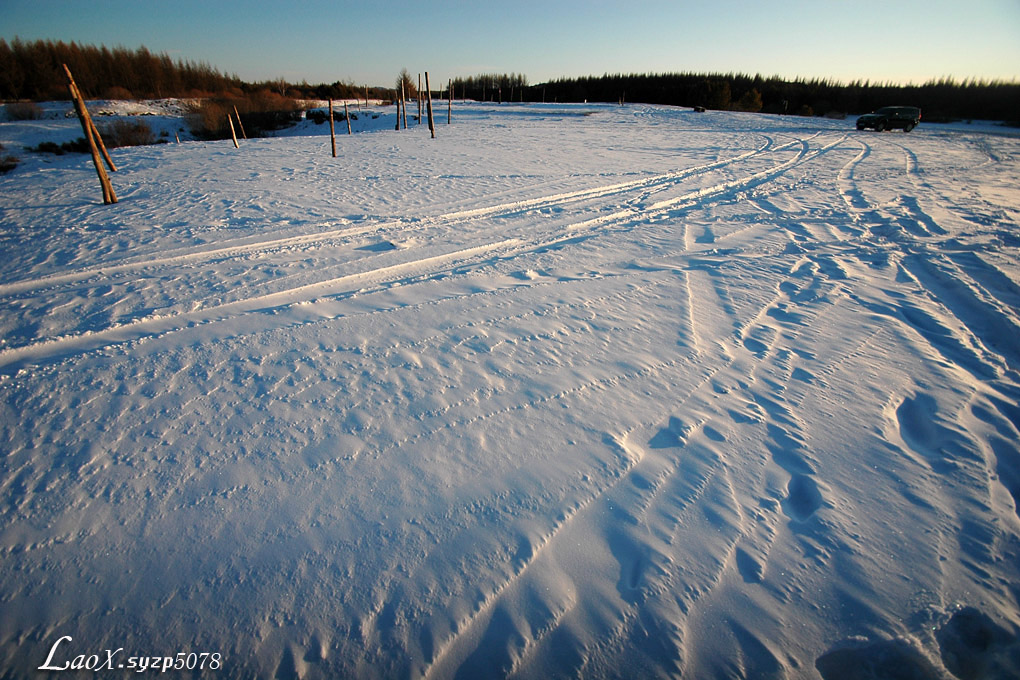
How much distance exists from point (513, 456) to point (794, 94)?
7109cm

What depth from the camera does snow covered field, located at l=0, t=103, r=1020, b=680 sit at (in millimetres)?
1662

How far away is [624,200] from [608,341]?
17.0ft

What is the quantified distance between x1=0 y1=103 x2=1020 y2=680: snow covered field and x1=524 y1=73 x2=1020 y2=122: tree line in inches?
1726

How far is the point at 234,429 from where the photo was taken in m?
2.53

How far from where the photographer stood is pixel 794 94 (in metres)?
52.4

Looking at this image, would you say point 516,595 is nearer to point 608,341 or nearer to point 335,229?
point 608,341

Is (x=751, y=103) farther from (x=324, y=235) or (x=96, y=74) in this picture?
(x=96, y=74)

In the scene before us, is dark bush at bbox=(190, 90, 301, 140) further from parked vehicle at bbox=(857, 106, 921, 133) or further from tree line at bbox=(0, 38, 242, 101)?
parked vehicle at bbox=(857, 106, 921, 133)

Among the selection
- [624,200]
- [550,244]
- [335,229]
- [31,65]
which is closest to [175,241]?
[335,229]

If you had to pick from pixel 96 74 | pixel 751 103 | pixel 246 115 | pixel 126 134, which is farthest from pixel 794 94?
pixel 96 74

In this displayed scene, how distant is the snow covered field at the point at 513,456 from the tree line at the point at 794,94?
144 feet

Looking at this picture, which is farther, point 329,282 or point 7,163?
point 7,163

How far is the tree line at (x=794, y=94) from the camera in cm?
3472

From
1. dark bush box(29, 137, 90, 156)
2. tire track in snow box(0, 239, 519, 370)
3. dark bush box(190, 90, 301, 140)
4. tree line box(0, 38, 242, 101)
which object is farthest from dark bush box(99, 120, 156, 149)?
tire track in snow box(0, 239, 519, 370)
